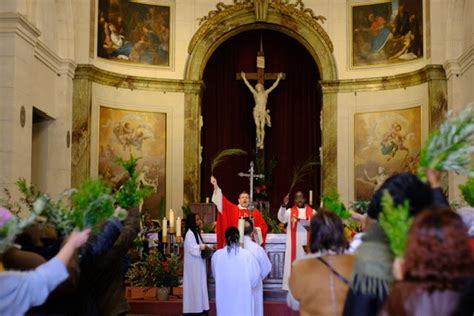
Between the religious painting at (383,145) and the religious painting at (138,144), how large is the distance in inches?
187

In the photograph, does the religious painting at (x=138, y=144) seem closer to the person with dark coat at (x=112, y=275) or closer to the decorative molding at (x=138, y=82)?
the decorative molding at (x=138, y=82)

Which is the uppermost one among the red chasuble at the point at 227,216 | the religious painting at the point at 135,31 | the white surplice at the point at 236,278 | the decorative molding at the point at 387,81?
the religious painting at the point at 135,31

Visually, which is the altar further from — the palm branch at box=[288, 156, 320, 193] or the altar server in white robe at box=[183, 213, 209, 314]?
the palm branch at box=[288, 156, 320, 193]

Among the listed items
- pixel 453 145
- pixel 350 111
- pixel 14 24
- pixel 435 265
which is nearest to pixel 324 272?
pixel 453 145

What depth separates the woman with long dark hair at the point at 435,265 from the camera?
2975mm

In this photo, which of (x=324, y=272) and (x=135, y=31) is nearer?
(x=324, y=272)

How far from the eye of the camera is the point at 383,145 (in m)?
19.0

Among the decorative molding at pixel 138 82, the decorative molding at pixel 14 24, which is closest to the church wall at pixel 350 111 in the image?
the decorative molding at pixel 138 82

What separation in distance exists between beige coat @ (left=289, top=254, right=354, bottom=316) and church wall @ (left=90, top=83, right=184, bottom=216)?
1474 centimetres

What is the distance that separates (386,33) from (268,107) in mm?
3795

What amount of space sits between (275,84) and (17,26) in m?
8.15

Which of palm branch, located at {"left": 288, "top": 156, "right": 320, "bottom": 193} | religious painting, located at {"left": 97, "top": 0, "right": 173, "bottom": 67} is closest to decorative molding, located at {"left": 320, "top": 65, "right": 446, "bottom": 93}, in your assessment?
palm branch, located at {"left": 288, "top": 156, "right": 320, "bottom": 193}

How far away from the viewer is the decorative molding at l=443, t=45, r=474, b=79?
1612 cm

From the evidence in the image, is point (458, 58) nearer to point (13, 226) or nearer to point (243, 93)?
point (243, 93)
